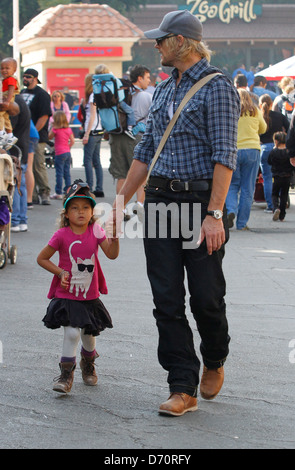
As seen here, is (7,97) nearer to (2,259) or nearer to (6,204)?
(6,204)

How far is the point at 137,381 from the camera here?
18.3 feet

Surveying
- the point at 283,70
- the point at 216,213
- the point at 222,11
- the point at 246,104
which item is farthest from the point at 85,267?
the point at 222,11

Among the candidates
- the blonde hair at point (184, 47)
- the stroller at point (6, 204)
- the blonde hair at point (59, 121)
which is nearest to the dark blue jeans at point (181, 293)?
the blonde hair at point (184, 47)

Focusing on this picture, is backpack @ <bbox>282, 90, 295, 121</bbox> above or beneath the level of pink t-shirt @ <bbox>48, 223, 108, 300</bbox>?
above

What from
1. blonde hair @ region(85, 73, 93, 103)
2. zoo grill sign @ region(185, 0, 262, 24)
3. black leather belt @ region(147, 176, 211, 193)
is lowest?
black leather belt @ region(147, 176, 211, 193)

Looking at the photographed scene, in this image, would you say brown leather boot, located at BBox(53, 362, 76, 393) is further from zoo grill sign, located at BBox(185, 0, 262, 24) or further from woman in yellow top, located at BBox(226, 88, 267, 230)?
zoo grill sign, located at BBox(185, 0, 262, 24)

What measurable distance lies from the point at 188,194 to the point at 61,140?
438 inches

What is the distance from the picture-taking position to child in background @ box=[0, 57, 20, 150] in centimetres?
1047

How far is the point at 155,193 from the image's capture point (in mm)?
5000

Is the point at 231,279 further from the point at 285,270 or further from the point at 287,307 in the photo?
the point at 287,307

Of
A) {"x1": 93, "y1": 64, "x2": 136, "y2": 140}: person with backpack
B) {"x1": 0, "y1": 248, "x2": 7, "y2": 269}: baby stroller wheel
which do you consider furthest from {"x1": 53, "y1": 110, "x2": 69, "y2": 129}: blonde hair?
{"x1": 0, "y1": 248, "x2": 7, "y2": 269}: baby stroller wheel

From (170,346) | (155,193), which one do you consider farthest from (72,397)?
(155,193)

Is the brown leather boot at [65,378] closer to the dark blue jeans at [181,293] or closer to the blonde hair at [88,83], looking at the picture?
the dark blue jeans at [181,293]

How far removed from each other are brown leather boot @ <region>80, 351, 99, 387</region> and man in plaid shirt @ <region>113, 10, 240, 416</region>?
0.60 metres
